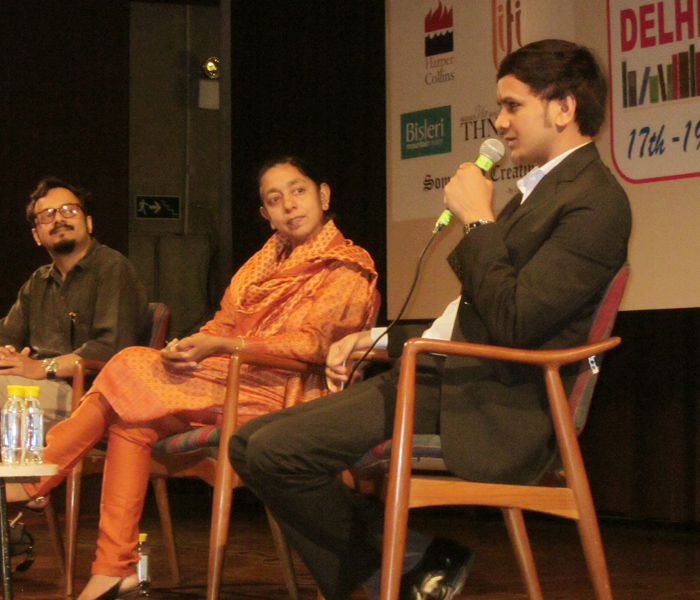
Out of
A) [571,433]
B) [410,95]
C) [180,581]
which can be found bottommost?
[180,581]

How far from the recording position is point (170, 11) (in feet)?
23.7

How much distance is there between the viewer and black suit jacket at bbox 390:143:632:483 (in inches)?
62.4

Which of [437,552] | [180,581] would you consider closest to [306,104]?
[180,581]

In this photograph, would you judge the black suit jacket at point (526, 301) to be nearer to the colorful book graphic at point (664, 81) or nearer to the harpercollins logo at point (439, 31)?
the colorful book graphic at point (664, 81)

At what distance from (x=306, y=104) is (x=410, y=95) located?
0.80 meters

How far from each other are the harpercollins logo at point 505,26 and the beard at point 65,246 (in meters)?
1.83

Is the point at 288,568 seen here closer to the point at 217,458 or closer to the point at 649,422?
the point at 217,458

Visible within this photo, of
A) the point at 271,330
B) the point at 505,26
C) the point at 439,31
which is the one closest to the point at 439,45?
the point at 439,31

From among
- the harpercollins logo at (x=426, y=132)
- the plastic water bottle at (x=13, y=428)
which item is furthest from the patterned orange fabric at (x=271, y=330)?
the harpercollins logo at (x=426, y=132)

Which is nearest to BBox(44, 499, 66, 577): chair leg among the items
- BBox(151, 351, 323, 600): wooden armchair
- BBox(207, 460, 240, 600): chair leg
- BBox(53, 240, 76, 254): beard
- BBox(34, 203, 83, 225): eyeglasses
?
BBox(151, 351, 323, 600): wooden armchair

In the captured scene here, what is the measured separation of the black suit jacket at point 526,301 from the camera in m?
1.58

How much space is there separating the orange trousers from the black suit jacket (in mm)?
784

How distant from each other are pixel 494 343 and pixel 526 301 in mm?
143

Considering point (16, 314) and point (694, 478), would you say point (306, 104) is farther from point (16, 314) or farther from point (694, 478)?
point (694, 478)
